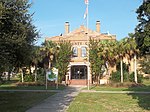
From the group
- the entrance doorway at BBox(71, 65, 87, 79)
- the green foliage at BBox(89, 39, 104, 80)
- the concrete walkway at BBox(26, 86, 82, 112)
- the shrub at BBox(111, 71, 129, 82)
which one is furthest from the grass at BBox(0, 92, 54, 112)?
the entrance doorway at BBox(71, 65, 87, 79)

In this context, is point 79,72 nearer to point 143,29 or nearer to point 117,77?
point 117,77

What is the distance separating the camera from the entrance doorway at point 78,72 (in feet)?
177

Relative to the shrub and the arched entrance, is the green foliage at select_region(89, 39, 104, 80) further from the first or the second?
the arched entrance

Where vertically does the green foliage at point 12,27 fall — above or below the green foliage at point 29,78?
above

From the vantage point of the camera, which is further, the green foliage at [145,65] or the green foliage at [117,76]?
the green foliage at [145,65]

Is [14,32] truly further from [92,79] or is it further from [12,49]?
[92,79]

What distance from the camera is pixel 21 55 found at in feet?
58.1

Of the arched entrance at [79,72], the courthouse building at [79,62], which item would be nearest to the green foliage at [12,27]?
the courthouse building at [79,62]

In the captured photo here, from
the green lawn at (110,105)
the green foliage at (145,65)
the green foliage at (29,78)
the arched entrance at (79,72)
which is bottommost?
the green lawn at (110,105)

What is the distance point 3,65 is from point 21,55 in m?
3.18

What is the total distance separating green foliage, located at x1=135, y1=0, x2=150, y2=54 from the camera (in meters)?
12.6

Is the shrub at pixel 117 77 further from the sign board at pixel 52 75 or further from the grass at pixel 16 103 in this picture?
the grass at pixel 16 103

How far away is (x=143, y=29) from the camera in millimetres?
13422

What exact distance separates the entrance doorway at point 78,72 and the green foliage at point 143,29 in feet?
130
